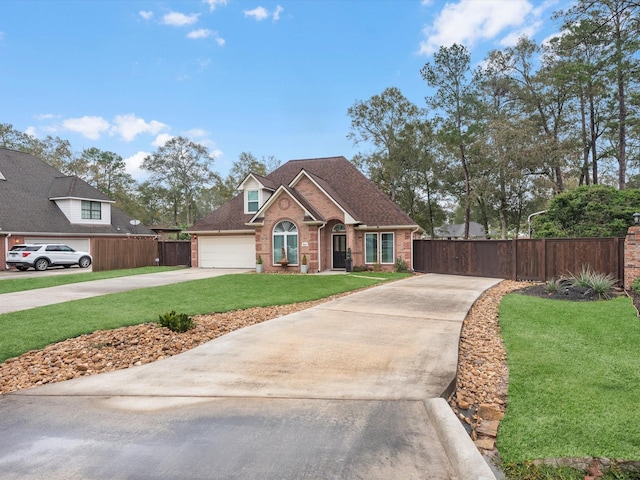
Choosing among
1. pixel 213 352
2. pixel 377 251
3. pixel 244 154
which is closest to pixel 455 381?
pixel 213 352

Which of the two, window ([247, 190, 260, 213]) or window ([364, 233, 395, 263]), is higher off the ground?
window ([247, 190, 260, 213])

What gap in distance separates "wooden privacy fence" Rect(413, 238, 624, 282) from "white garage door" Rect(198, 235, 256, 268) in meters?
9.71

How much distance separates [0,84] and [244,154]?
2723cm

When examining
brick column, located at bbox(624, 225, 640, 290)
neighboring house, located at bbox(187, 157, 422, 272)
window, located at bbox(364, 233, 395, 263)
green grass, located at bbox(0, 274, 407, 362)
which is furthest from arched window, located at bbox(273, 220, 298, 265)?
brick column, located at bbox(624, 225, 640, 290)

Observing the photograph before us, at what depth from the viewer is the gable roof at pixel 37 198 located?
22484 millimetres

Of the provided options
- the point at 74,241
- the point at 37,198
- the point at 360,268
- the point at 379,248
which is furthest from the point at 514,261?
the point at 37,198

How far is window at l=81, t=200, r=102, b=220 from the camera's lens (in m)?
26.1

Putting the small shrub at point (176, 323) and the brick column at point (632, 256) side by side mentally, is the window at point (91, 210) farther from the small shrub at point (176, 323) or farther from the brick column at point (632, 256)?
the brick column at point (632, 256)

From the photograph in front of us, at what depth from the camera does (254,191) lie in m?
22.2

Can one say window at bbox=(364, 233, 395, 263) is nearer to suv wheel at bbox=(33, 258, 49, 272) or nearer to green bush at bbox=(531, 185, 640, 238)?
green bush at bbox=(531, 185, 640, 238)

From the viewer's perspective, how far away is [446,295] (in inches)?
441

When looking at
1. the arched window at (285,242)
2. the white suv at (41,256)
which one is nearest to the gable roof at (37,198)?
the white suv at (41,256)

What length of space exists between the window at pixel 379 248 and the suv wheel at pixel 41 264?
1813 centimetres

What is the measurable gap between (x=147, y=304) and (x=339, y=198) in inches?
544
